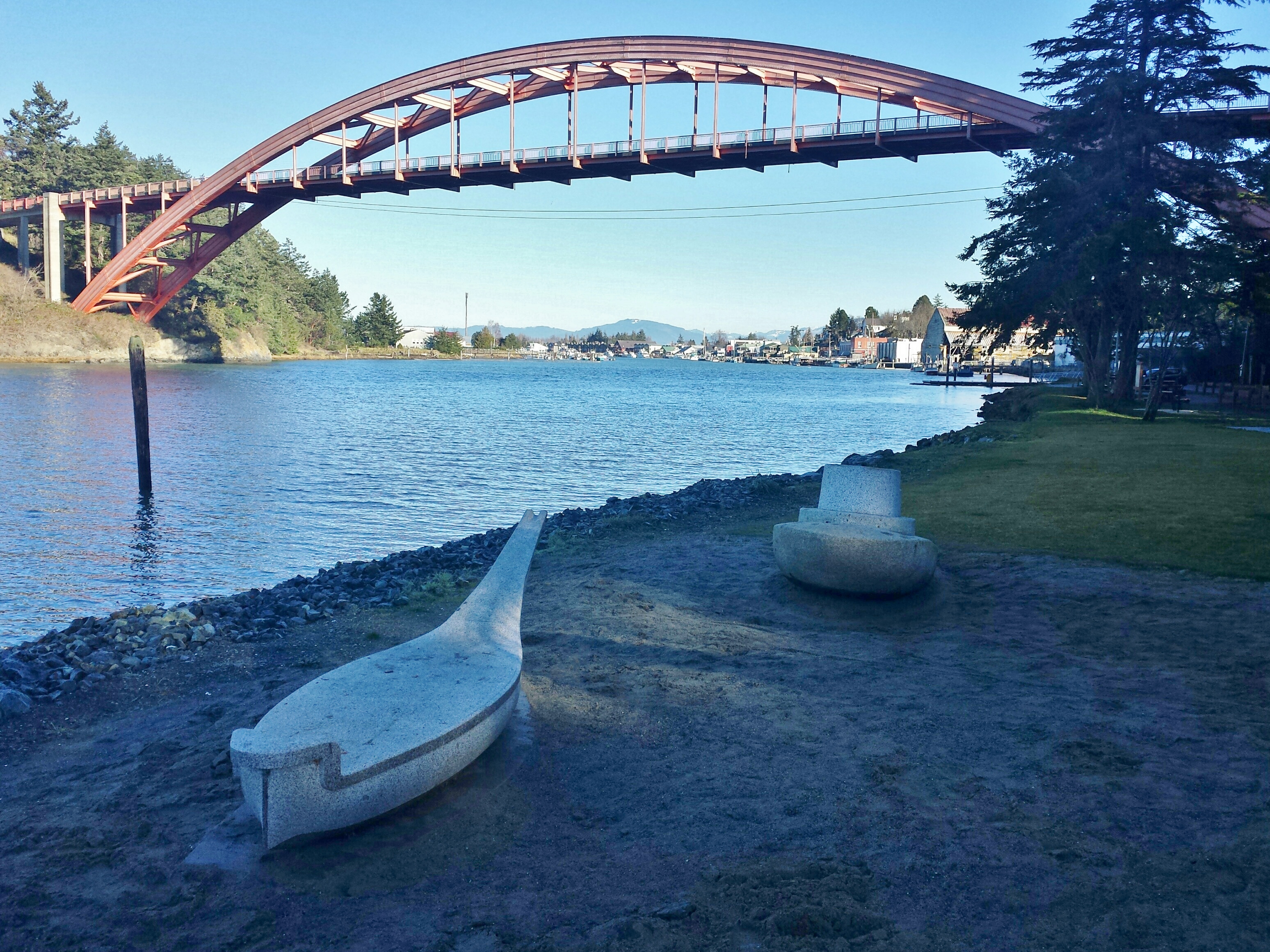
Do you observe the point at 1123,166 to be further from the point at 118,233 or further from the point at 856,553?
the point at 118,233

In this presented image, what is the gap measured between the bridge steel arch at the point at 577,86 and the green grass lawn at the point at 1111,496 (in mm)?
20702

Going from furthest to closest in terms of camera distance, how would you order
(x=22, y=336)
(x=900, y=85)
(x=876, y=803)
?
(x=22, y=336)
(x=900, y=85)
(x=876, y=803)

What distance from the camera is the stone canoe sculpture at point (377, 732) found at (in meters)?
3.91

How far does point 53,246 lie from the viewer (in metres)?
73.0

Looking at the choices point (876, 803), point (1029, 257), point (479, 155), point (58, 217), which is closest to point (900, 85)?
point (1029, 257)

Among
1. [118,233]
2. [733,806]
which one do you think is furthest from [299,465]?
[118,233]

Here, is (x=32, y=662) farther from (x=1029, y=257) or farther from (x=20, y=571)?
(x=1029, y=257)

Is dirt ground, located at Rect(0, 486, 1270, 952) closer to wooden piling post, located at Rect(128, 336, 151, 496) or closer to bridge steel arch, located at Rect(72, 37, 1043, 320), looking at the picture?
wooden piling post, located at Rect(128, 336, 151, 496)

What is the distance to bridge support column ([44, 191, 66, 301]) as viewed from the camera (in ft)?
238

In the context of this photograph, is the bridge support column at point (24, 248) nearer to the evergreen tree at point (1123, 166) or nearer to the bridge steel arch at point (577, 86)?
the bridge steel arch at point (577, 86)

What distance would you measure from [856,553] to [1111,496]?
652 centimetres

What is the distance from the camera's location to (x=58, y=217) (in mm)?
73062

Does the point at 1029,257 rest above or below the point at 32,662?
above

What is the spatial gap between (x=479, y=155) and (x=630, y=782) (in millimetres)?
49368
